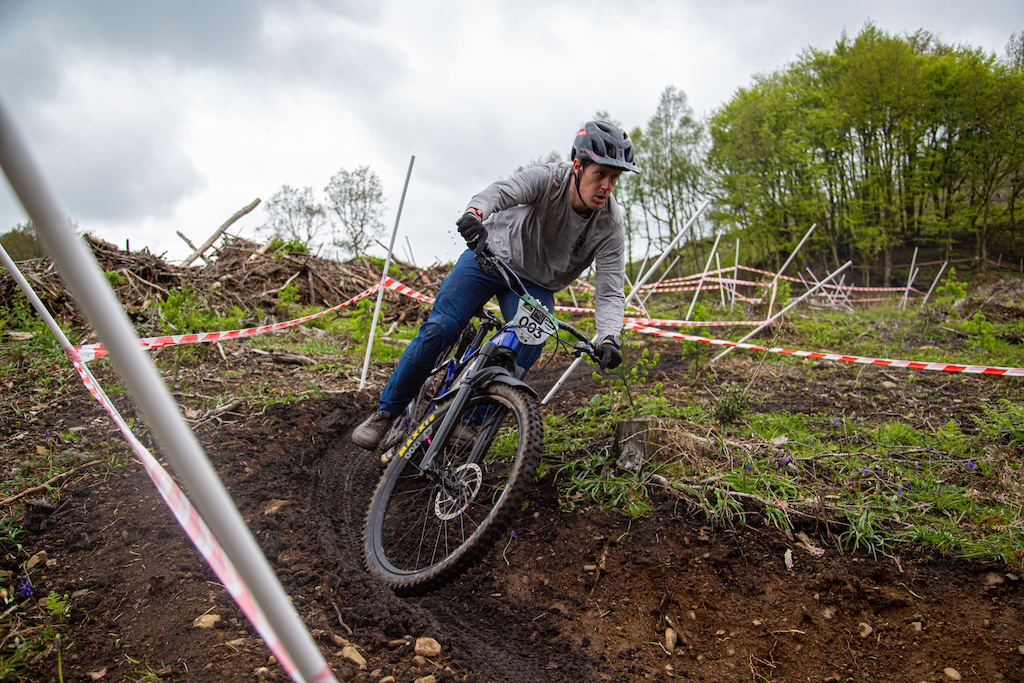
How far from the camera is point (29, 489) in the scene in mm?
2736

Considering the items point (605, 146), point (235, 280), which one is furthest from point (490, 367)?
point (235, 280)

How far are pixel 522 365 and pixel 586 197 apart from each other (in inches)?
40.3

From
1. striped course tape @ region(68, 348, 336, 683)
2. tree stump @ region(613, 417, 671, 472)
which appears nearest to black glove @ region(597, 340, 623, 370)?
tree stump @ region(613, 417, 671, 472)

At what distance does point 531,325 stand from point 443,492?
3.19 ft

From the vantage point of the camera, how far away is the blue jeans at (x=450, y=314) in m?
3.23

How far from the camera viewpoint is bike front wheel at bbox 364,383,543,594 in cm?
235

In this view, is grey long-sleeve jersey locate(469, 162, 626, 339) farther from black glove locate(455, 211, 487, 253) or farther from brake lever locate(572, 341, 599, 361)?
black glove locate(455, 211, 487, 253)

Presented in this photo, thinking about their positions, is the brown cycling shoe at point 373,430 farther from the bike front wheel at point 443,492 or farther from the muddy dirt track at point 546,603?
the bike front wheel at point 443,492

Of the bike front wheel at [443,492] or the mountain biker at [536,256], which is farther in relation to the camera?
the mountain biker at [536,256]

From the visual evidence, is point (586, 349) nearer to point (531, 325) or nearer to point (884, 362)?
point (531, 325)

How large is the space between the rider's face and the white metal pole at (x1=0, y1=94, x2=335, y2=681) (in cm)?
265

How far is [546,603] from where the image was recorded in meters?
2.54

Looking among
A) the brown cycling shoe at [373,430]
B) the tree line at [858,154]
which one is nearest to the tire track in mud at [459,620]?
the brown cycling shoe at [373,430]

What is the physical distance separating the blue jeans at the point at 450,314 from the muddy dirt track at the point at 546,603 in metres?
0.93
